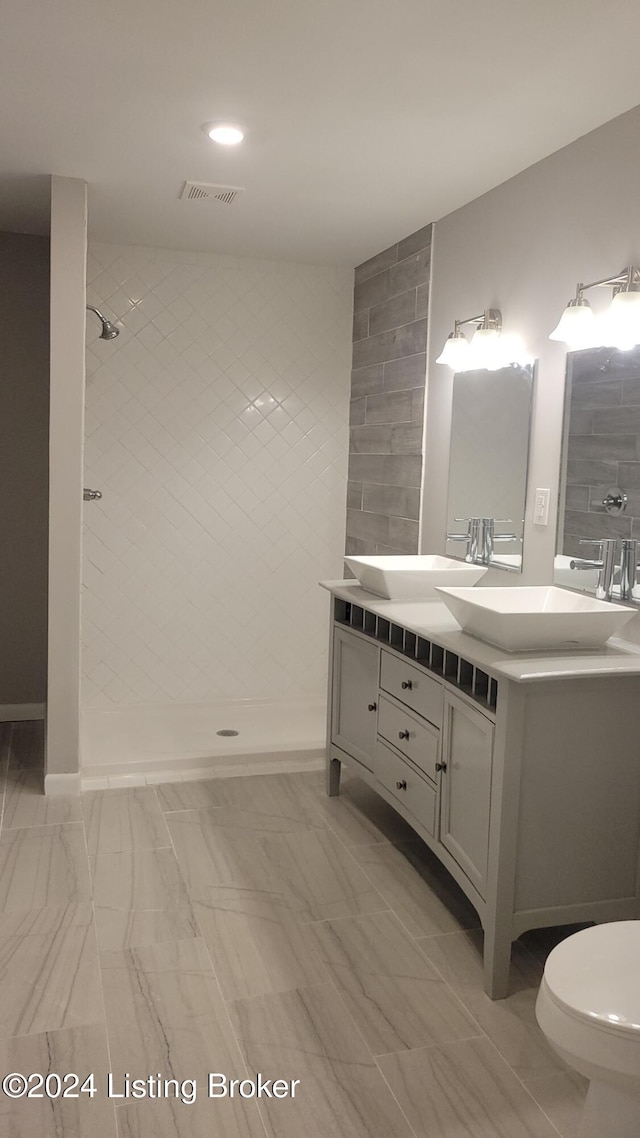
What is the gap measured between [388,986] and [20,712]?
270 centimetres

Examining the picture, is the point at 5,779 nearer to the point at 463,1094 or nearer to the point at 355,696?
the point at 355,696

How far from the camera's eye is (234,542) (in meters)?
4.66

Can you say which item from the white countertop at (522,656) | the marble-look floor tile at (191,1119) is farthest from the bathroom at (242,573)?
the white countertop at (522,656)

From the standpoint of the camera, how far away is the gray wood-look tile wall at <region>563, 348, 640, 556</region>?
2586 millimetres

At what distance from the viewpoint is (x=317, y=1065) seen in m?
2.01

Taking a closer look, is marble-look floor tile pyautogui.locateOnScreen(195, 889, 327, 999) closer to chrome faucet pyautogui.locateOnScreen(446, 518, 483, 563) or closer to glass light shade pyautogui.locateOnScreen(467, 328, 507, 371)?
chrome faucet pyautogui.locateOnScreen(446, 518, 483, 563)

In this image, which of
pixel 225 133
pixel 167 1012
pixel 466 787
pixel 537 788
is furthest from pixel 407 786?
pixel 225 133

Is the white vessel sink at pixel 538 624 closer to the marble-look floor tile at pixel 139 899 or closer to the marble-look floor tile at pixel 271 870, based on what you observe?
the marble-look floor tile at pixel 271 870

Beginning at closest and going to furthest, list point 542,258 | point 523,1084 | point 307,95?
point 523,1084 → point 307,95 → point 542,258

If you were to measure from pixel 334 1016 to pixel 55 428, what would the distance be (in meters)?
2.27

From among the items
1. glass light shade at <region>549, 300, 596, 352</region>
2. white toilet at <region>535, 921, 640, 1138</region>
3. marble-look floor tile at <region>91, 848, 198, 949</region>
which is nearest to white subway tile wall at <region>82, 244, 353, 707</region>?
marble-look floor tile at <region>91, 848, 198, 949</region>

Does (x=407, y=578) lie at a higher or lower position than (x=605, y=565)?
lower

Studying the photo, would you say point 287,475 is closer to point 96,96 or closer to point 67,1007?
point 96,96

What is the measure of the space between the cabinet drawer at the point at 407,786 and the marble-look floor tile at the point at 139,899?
→ 29.1 inches
